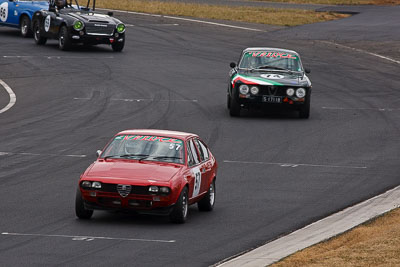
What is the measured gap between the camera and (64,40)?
36375 millimetres

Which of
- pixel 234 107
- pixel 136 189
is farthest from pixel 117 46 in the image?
pixel 136 189

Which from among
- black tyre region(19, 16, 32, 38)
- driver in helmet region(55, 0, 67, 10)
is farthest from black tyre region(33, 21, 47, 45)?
black tyre region(19, 16, 32, 38)

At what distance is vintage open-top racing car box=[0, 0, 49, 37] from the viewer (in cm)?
3919

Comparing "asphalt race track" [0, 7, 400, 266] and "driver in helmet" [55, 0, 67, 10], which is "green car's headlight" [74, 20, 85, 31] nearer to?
"asphalt race track" [0, 7, 400, 266]

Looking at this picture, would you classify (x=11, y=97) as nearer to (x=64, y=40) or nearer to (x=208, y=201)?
(x=64, y=40)

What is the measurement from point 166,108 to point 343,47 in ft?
56.7

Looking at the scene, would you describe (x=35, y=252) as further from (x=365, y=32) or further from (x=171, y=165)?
(x=365, y=32)

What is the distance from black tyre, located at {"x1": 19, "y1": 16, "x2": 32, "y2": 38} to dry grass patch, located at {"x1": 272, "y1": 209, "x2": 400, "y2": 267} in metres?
28.5

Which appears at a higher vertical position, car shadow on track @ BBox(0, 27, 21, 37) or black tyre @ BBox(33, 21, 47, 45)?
black tyre @ BBox(33, 21, 47, 45)

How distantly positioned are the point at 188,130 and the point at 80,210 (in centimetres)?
976

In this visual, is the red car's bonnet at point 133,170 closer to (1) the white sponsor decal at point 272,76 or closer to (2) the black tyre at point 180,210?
(2) the black tyre at point 180,210

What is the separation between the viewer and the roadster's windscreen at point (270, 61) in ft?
85.9

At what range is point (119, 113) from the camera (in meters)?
25.6

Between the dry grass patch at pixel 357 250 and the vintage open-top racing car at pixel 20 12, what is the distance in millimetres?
27864
